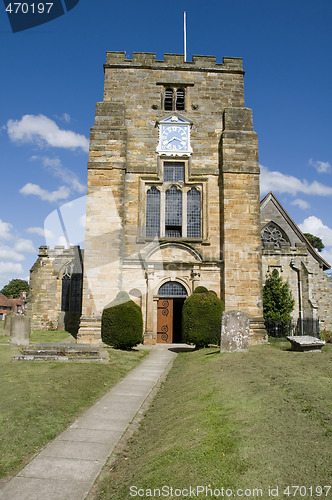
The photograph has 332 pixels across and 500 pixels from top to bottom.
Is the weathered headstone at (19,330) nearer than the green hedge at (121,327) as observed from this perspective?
Yes

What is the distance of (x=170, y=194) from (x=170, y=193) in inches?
2.1

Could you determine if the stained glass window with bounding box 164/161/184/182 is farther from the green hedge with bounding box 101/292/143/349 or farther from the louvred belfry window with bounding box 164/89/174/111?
the green hedge with bounding box 101/292/143/349

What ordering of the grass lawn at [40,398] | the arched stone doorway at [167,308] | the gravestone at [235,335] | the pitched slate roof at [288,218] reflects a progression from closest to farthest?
the grass lawn at [40,398] < the gravestone at [235,335] < the arched stone doorway at [167,308] < the pitched slate roof at [288,218]

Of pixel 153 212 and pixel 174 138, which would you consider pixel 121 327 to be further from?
pixel 174 138

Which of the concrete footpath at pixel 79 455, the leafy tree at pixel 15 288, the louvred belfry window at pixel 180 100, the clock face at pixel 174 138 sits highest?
the louvred belfry window at pixel 180 100

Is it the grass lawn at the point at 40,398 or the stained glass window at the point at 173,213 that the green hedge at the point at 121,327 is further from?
the stained glass window at the point at 173,213

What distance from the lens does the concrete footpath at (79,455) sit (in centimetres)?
436

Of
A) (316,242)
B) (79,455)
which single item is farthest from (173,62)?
(316,242)

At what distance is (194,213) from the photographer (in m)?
20.3

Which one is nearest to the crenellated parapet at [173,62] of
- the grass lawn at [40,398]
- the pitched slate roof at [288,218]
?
the pitched slate roof at [288,218]

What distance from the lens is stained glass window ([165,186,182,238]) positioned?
20250 mm

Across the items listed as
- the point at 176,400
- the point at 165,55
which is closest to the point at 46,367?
the point at 176,400

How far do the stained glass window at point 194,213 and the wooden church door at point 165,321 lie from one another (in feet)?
12.3

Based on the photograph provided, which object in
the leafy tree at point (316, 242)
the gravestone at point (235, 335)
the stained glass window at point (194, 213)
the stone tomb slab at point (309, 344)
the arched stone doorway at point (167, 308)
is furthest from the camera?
the leafy tree at point (316, 242)
